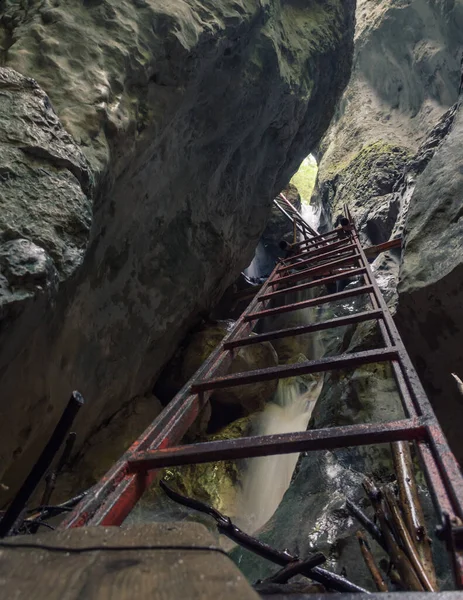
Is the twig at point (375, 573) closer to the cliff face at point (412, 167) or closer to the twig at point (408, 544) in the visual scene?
the twig at point (408, 544)

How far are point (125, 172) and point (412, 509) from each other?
362 centimetres

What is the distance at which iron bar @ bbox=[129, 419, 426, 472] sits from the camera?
150cm

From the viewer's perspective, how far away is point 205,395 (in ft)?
7.96

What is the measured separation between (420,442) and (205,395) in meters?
1.26

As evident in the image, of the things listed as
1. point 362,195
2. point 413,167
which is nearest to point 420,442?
point 413,167

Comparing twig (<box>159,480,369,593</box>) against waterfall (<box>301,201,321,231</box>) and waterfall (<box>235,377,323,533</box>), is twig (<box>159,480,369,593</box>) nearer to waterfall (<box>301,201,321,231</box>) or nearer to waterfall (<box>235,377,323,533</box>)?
waterfall (<box>235,377,323,533</box>)

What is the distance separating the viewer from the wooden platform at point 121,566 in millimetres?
644

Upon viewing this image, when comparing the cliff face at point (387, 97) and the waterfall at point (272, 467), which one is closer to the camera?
the waterfall at point (272, 467)

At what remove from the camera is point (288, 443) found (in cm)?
157

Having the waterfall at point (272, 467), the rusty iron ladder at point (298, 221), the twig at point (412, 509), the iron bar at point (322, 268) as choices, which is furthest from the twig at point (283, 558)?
the rusty iron ladder at point (298, 221)

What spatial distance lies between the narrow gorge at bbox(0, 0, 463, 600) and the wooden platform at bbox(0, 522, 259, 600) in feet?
0.07

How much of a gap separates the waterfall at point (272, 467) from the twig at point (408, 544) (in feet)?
14.8

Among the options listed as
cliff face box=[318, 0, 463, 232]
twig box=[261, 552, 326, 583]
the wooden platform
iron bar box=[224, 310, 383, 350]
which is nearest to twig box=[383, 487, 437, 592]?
twig box=[261, 552, 326, 583]

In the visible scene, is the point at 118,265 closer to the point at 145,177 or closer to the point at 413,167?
the point at 145,177
